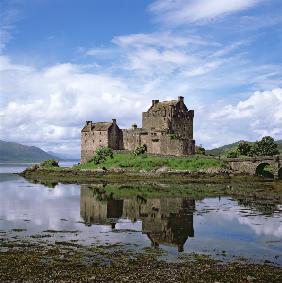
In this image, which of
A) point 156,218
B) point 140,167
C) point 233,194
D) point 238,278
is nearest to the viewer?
point 238,278

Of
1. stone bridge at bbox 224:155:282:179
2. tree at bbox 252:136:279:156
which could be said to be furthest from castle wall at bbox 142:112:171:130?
tree at bbox 252:136:279:156

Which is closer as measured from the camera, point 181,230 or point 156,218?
point 181,230

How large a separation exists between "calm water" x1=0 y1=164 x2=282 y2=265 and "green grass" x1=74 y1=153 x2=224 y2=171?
78.7 ft

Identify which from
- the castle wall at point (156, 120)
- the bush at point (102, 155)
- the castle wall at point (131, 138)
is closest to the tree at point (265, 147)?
the castle wall at point (156, 120)

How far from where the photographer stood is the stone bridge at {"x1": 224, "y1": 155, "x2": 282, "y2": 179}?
64438mm

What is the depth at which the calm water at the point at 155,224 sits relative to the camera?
74.9 feet

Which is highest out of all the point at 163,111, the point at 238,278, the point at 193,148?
the point at 163,111

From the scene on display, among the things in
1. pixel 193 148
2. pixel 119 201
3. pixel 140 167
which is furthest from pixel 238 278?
pixel 193 148

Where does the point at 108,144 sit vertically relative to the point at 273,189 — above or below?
above

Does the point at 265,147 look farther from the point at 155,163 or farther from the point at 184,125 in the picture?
the point at 155,163

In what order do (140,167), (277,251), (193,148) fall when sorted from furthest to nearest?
(193,148) < (140,167) < (277,251)

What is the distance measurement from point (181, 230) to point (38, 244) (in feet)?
30.2

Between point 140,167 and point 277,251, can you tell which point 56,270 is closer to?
point 277,251

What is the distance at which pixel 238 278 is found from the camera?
1670cm
